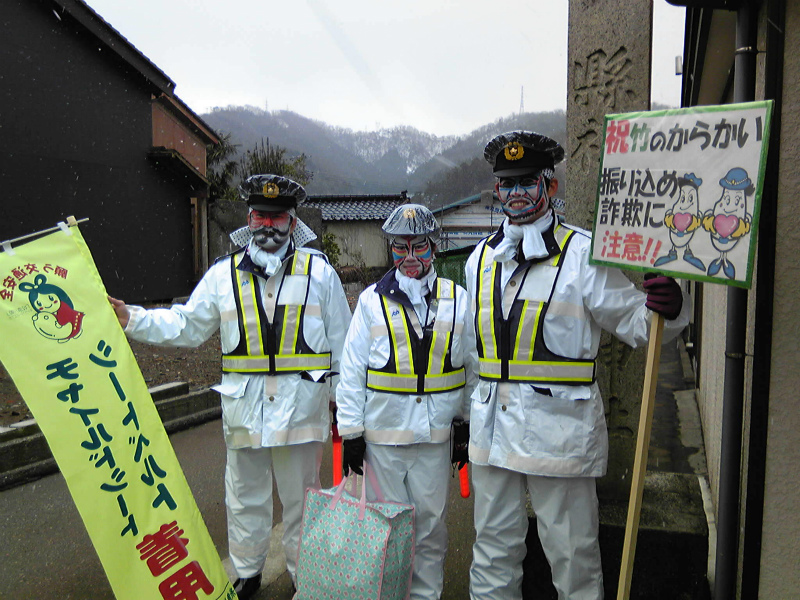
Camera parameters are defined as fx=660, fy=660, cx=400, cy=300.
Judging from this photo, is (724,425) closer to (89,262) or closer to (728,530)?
(728,530)

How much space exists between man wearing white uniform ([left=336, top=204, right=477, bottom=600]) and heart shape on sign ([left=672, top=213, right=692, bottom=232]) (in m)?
1.23

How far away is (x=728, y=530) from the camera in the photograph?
2590 mm

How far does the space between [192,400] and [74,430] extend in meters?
5.14

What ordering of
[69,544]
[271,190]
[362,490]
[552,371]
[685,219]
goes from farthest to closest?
[69,544], [271,190], [362,490], [552,371], [685,219]

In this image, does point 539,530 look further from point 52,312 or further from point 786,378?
point 52,312

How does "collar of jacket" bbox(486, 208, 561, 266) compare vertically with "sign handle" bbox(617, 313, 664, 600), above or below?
above

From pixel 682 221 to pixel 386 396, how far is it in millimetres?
1680

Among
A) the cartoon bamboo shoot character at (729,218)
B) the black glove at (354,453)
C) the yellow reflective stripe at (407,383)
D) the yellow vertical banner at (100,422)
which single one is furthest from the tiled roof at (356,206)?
the cartoon bamboo shoot character at (729,218)

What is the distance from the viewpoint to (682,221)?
7.48 ft

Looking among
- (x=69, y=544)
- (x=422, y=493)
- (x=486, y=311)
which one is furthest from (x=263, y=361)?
(x=69, y=544)

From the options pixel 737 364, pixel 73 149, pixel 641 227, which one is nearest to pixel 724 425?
pixel 737 364

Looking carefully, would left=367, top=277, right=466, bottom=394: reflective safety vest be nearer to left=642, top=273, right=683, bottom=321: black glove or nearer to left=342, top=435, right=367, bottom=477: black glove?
left=342, top=435, right=367, bottom=477: black glove

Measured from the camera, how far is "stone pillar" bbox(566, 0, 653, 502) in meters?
3.41

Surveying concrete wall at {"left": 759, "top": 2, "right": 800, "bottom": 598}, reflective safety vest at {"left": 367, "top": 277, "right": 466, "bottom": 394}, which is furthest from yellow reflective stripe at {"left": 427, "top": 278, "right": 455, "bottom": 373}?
concrete wall at {"left": 759, "top": 2, "right": 800, "bottom": 598}
